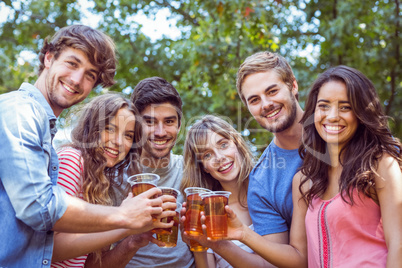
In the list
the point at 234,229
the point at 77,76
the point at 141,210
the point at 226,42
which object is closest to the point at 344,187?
the point at 234,229

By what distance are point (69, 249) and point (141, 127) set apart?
4.72ft

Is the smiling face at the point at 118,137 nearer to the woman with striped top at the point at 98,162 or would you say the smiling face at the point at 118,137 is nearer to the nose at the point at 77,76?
the woman with striped top at the point at 98,162

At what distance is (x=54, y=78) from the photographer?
2.99m

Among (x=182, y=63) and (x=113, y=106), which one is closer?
(x=113, y=106)

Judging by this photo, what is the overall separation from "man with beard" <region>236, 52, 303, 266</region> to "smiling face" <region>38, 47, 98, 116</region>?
1.67 meters

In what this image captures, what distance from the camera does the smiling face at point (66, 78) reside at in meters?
2.99

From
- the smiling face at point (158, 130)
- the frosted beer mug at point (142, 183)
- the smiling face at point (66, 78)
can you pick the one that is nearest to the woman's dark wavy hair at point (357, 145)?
the frosted beer mug at point (142, 183)

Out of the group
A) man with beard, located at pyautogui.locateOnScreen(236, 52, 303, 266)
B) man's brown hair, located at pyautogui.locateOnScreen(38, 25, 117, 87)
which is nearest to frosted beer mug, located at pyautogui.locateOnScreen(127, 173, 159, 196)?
man's brown hair, located at pyautogui.locateOnScreen(38, 25, 117, 87)

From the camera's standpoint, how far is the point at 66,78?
300 cm

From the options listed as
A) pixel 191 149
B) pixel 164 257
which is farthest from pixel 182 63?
pixel 164 257

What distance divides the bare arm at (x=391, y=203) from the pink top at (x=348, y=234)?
87 mm

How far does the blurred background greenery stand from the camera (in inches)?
306

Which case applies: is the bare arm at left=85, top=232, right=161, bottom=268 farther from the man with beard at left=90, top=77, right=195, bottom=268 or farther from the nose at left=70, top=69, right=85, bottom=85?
the nose at left=70, top=69, right=85, bottom=85

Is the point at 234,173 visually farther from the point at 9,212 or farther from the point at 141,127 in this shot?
the point at 9,212
